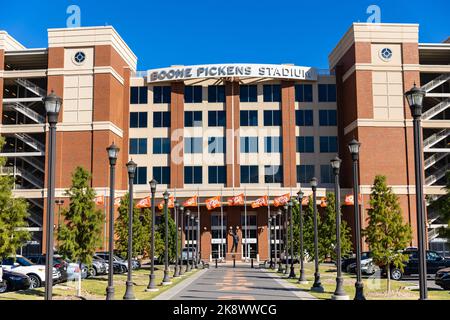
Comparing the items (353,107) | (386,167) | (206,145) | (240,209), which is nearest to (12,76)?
(206,145)

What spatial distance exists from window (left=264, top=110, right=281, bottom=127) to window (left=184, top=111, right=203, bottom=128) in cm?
836

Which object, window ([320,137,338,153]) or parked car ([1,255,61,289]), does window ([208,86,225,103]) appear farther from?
parked car ([1,255,61,289])

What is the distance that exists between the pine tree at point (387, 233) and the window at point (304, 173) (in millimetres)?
45729

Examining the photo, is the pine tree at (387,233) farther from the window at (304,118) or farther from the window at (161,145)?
the window at (161,145)

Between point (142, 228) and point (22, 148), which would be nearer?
point (142, 228)

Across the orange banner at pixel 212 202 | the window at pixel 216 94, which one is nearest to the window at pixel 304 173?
the orange banner at pixel 212 202

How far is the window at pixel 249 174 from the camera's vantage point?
7312 cm

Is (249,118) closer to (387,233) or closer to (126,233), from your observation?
(126,233)

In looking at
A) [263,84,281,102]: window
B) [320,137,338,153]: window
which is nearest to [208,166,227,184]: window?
[263,84,281,102]: window

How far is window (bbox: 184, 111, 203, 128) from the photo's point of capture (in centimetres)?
7475
